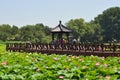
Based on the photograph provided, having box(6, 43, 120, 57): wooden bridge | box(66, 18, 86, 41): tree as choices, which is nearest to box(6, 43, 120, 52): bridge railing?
box(6, 43, 120, 57): wooden bridge

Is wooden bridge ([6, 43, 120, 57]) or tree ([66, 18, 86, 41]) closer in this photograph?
wooden bridge ([6, 43, 120, 57])

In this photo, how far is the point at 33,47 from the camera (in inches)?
1307

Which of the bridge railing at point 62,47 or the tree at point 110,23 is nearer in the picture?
the bridge railing at point 62,47

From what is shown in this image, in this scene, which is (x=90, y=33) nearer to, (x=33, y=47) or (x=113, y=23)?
(x=113, y=23)

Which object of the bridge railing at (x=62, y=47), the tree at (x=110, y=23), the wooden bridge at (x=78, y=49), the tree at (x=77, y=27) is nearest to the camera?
the wooden bridge at (x=78, y=49)

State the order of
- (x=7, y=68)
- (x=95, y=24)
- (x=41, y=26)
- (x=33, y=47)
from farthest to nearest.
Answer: (x=41, y=26) < (x=95, y=24) < (x=33, y=47) < (x=7, y=68)

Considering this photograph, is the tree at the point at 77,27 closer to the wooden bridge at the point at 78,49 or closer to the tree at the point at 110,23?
the tree at the point at 110,23

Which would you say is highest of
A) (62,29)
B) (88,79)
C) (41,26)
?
(41,26)

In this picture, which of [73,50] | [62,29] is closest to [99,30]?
[62,29]

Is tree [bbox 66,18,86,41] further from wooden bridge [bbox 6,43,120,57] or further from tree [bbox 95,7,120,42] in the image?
wooden bridge [bbox 6,43,120,57]

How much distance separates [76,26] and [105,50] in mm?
76983

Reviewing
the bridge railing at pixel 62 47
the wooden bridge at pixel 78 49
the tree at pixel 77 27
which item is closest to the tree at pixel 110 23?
the tree at pixel 77 27

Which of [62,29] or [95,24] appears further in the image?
[95,24]

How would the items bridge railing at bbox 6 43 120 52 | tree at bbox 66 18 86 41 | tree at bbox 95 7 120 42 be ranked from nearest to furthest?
bridge railing at bbox 6 43 120 52, tree at bbox 95 7 120 42, tree at bbox 66 18 86 41
